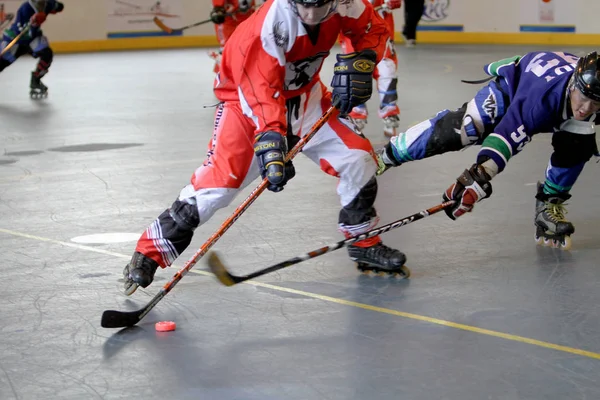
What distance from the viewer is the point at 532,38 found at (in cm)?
1620

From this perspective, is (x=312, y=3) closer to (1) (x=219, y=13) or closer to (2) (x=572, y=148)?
(2) (x=572, y=148)

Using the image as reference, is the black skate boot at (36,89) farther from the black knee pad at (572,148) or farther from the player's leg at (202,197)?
the black knee pad at (572,148)

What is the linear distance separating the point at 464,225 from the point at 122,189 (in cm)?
222

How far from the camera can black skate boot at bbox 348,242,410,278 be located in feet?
13.2

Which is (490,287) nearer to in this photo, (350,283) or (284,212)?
(350,283)

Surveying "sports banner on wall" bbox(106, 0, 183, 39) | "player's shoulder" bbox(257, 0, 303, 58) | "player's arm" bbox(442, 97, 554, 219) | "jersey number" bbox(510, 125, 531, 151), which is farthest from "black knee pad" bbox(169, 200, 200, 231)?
"sports banner on wall" bbox(106, 0, 183, 39)

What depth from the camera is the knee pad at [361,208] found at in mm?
4004

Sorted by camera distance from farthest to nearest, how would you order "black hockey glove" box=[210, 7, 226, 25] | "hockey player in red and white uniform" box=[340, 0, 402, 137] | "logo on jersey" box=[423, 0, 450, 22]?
"logo on jersey" box=[423, 0, 450, 22], "black hockey glove" box=[210, 7, 226, 25], "hockey player in red and white uniform" box=[340, 0, 402, 137]

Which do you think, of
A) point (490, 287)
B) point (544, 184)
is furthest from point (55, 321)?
point (544, 184)

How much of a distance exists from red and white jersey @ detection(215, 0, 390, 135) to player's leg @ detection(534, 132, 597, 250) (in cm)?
116

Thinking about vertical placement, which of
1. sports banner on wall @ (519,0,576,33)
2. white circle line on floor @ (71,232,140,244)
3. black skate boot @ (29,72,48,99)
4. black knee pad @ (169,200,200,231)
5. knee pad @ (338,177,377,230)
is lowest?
sports banner on wall @ (519,0,576,33)

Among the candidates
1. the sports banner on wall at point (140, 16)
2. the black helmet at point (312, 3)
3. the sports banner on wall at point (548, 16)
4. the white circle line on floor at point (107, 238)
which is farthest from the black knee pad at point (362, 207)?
the sports banner on wall at point (140, 16)

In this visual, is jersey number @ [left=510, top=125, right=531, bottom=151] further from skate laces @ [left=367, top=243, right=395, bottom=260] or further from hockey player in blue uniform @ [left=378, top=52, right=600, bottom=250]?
skate laces @ [left=367, top=243, right=395, bottom=260]

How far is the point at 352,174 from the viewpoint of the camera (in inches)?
156
